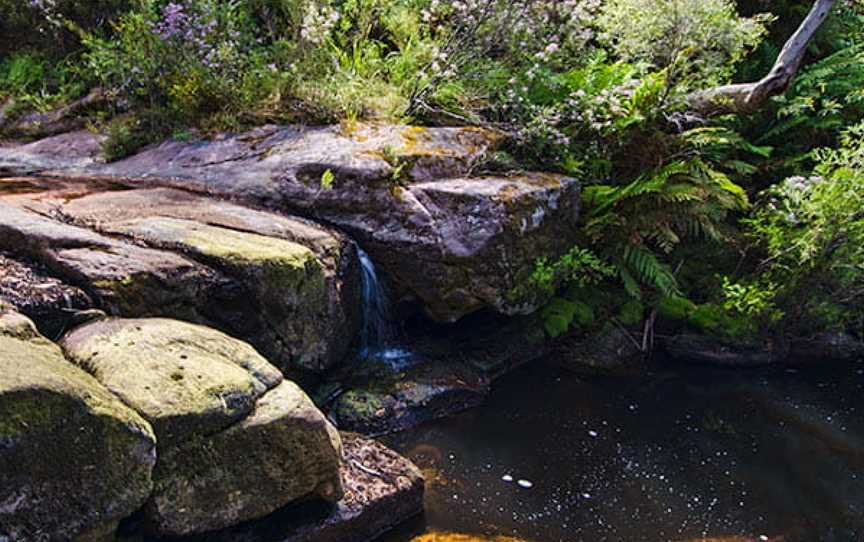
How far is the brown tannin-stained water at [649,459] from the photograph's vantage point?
428cm

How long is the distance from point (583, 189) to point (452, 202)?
194cm

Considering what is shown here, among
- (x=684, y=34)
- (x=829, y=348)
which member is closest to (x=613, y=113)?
(x=684, y=34)

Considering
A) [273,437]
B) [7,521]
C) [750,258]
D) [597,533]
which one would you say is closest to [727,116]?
[750,258]

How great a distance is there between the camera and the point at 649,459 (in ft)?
16.8

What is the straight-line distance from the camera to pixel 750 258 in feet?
24.3

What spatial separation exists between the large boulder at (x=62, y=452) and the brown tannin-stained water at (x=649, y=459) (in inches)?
72.7

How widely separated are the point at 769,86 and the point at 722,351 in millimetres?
3151

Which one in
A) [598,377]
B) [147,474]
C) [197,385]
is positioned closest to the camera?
[147,474]

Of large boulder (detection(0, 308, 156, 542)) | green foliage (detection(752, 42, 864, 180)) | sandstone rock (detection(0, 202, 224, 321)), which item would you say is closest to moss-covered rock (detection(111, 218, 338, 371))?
sandstone rock (detection(0, 202, 224, 321))

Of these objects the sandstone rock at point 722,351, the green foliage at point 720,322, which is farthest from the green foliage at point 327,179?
the green foliage at point 720,322

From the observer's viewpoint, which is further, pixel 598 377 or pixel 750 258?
pixel 750 258

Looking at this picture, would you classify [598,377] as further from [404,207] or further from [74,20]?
[74,20]

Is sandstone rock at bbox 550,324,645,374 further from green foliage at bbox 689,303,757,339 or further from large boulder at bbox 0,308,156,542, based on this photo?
large boulder at bbox 0,308,156,542

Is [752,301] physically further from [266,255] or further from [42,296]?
[42,296]
